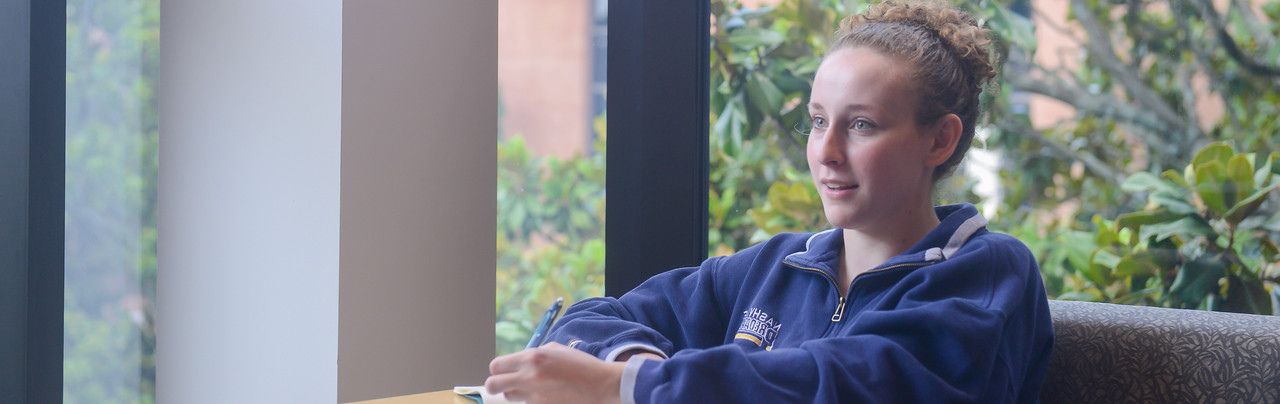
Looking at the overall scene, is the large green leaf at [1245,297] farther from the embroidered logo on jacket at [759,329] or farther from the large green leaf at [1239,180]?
the embroidered logo on jacket at [759,329]

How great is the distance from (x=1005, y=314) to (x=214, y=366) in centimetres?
140

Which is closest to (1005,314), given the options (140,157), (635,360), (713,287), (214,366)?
(635,360)

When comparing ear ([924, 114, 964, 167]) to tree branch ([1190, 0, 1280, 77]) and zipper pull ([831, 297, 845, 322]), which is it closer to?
zipper pull ([831, 297, 845, 322])

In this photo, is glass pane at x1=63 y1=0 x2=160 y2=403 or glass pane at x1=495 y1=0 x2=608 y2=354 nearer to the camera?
glass pane at x1=63 y1=0 x2=160 y2=403

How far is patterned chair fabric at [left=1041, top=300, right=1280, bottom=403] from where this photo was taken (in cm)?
107

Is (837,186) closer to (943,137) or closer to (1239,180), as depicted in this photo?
(943,137)

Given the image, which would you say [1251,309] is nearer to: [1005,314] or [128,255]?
[1005,314]

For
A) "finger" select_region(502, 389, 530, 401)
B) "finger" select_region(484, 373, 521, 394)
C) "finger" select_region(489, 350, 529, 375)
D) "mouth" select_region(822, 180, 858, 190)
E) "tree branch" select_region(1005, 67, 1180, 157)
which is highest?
"tree branch" select_region(1005, 67, 1180, 157)

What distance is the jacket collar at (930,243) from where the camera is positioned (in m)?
1.06

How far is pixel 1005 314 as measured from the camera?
0.97 metres

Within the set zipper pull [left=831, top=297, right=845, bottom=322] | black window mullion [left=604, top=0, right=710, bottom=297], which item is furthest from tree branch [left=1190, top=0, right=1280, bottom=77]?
zipper pull [left=831, top=297, right=845, bottom=322]

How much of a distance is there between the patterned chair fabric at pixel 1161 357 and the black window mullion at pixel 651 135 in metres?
0.61

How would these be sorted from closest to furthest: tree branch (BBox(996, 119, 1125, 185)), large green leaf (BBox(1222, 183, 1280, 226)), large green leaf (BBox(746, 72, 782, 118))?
large green leaf (BBox(1222, 183, 1280, 226))
tree branch (BBox(996, 119, 1125, 185))
large green leaf (BBox(746, 72, 782, 118))

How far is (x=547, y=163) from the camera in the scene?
7.75 ft
